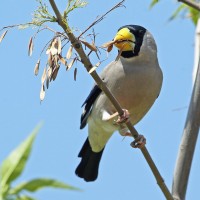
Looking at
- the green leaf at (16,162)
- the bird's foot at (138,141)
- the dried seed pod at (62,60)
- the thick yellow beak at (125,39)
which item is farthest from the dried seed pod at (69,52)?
the thick yellow beak at (125,39)

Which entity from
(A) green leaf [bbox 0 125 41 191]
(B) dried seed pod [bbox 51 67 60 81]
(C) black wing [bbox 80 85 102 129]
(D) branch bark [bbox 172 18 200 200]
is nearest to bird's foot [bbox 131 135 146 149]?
(D) branch bark [bbox 172 18 200 200]

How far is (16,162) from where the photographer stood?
4.68 ft

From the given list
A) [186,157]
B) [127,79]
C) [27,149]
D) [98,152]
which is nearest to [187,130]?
[186,157]

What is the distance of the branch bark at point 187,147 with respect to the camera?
8.48ft

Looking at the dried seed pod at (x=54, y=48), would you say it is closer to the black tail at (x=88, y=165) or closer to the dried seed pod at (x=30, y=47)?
the dried seed pod at (x=30, y=47)

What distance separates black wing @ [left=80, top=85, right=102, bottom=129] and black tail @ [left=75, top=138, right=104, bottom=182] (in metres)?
0.46

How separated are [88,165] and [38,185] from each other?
3200mm

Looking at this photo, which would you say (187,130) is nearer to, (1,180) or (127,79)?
(127,79)

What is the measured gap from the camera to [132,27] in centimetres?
390

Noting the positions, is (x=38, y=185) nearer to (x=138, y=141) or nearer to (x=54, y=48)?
(x=54, y=48)

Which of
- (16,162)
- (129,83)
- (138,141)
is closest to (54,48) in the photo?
(16,162)

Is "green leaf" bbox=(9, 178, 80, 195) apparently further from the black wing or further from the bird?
the black wing

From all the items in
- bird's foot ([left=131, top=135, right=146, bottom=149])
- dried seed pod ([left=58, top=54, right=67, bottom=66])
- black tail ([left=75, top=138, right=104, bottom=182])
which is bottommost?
black tail ([left=75, top=138, right=104, bottom=182])

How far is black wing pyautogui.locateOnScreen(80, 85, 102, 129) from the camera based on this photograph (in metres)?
3.93
